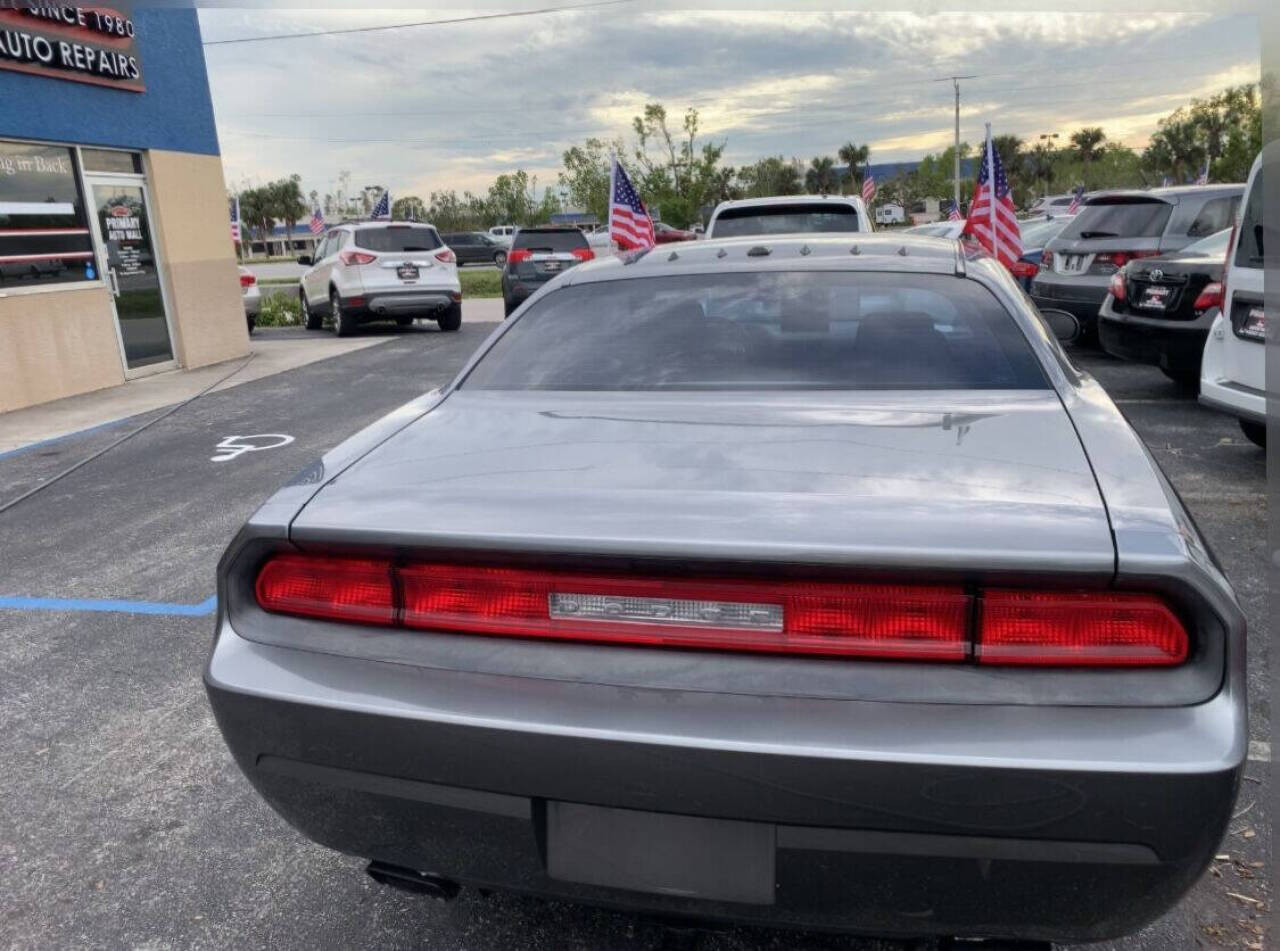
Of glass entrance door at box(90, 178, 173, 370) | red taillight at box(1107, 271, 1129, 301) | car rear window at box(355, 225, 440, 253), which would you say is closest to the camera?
red taillight at box(1107, 271, 1129, 301)

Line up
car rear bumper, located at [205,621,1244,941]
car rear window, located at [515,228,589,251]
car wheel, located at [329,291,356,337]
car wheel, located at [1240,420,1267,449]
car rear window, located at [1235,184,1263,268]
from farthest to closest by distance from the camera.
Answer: car rear window, located at [515,228,589,251], car wheel, located at [329,291,356,337], car wheel, located at [1240,420,1267,449], car rear window, located at [1235,184,1263,268], car rear bumper, located at [205,621,1244,941]

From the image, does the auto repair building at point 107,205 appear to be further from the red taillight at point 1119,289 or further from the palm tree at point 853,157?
the palm tree at point 853,157

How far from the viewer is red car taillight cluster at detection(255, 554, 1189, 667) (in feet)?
5.16

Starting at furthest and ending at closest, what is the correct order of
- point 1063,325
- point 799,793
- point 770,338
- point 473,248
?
point 473,248 → point 1063,325 → point 770,338 → point 799,793

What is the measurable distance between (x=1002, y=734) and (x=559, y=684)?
73cm

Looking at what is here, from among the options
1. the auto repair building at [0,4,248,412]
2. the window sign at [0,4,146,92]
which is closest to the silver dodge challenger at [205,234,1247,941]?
the auto repair building at [0,4,248,412]

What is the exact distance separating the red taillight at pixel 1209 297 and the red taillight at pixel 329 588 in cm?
704

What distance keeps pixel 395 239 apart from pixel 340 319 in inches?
65.4

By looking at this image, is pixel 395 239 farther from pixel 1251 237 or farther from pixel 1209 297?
pixel 1251 237

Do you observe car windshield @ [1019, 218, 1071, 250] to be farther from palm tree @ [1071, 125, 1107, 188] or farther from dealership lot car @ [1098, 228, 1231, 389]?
palm tree @ [1071, 125, 1107, 188]

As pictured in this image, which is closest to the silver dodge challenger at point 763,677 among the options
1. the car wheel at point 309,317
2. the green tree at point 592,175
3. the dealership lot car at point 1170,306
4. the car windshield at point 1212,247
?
the dealership lot car at point 1170,306

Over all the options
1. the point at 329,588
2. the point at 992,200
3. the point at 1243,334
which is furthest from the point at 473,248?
the point at 329,588

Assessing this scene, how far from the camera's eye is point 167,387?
11.1 m

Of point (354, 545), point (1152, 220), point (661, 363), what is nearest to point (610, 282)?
point (661, 363)
